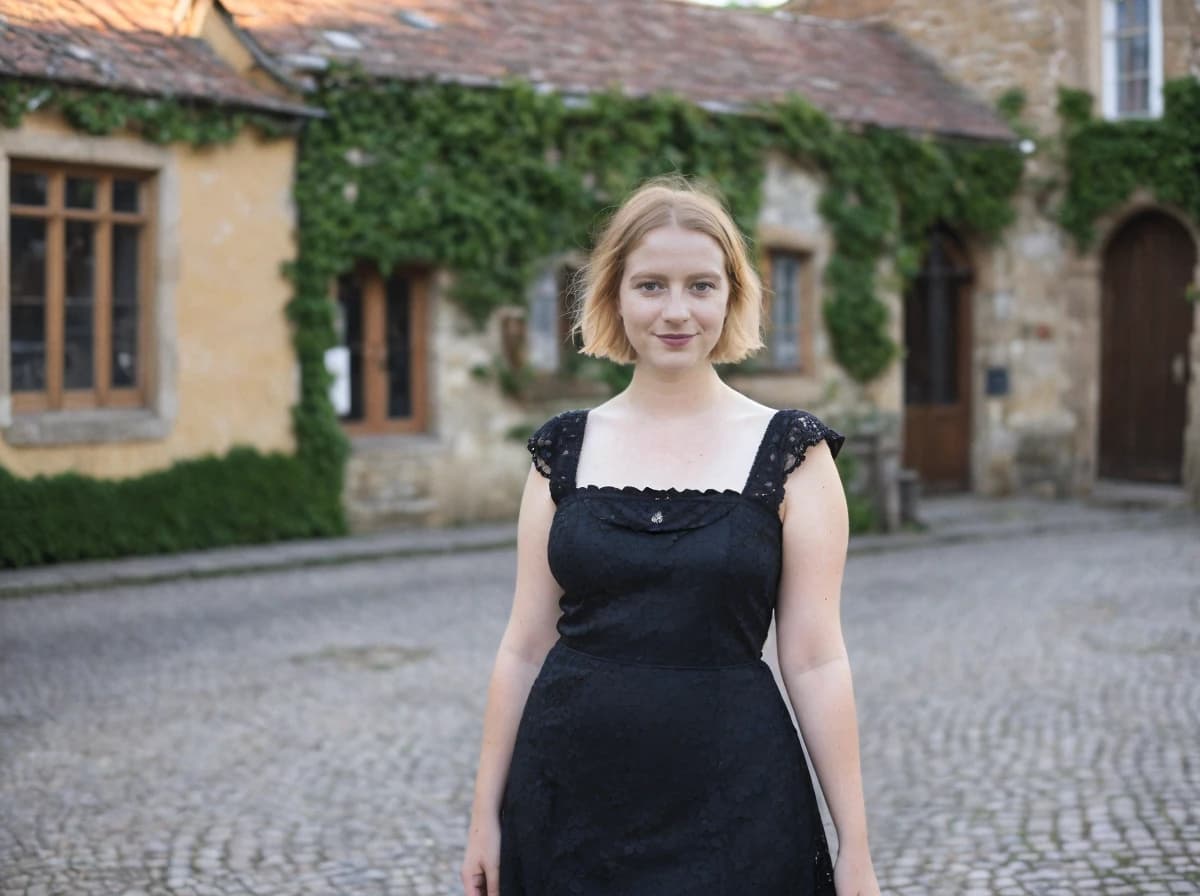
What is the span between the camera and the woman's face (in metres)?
2.39

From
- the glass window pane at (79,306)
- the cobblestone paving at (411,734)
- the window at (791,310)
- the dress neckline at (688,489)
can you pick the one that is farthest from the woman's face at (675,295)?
the window at (791,310)

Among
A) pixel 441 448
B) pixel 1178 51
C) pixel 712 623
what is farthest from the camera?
pixel 1178 51

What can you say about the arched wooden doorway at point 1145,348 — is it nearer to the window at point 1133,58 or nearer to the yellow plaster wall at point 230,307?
the window at point 1133,58

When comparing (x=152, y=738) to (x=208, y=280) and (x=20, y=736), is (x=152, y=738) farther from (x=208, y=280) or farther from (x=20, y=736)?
(x=208, y=280)

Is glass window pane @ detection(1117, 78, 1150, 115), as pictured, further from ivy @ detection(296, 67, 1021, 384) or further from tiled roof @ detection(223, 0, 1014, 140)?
ivy @ detection(296, 67, 1021, 384)

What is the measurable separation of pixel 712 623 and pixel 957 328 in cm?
1636

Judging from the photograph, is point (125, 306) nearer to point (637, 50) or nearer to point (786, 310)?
point (637, 50)

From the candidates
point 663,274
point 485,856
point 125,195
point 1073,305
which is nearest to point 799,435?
point 663,274

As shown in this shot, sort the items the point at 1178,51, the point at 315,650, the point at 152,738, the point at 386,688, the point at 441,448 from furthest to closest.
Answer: the point at 1178,51
the point at 441,448
the point at 315,650
the point at 386,688
the point at 152,738

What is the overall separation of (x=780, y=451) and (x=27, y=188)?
10.5 m

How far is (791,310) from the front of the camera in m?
16.5

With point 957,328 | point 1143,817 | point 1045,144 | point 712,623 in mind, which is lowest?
point 1143,817

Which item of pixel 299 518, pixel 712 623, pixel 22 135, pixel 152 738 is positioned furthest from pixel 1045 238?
pixel 712 623

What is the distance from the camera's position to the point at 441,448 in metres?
14.0
